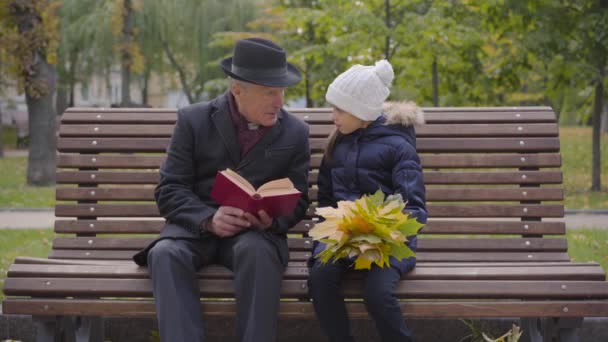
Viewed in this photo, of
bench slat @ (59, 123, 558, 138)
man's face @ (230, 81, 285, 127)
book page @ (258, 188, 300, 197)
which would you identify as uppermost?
man's face @ (230, 81, 285, 127)

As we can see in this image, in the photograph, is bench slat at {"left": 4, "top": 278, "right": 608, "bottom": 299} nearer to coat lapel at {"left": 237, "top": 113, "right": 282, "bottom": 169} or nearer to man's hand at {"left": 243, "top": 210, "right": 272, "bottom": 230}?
man's hand at {"left": 243, "top": 210, "right": 272, "bottom": 230}

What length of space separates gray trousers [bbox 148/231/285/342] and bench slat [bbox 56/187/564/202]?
80 centimetres

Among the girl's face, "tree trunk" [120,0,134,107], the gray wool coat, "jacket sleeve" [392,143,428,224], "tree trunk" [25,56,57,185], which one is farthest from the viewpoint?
"tree trunk" [120,0,134,107]

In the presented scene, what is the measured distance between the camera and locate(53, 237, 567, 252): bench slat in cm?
434

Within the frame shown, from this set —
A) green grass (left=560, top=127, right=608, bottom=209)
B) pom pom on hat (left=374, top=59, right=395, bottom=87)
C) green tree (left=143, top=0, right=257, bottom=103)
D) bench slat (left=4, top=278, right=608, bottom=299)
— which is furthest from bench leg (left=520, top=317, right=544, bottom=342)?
green tree (left=143, top=0, right=257, bottom=103)

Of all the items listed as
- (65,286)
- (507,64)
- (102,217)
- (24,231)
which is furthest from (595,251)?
(507,64)

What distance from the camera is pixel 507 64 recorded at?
42.7 ft

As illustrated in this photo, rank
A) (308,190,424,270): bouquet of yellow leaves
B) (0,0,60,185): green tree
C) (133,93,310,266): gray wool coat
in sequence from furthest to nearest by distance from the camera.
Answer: (0,0,60,185): green tree < (133,93,310,266): gray wool coat < (308,190,424,270): bouquet of yellow leaves

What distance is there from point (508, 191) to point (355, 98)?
0.99 metres

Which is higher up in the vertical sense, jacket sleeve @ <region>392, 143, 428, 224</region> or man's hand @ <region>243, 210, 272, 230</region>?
jacket sleeve @ <region>392, 143, 428, 224</region>

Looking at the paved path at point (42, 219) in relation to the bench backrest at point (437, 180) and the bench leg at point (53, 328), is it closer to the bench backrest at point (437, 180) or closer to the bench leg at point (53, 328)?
the bench backrest at point (437, 180)

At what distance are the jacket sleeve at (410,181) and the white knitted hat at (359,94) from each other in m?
0.23

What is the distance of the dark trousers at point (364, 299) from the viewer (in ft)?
11.6

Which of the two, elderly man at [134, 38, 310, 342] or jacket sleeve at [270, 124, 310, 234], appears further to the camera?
jacket sleeve at [270, 124, 310, 234]
